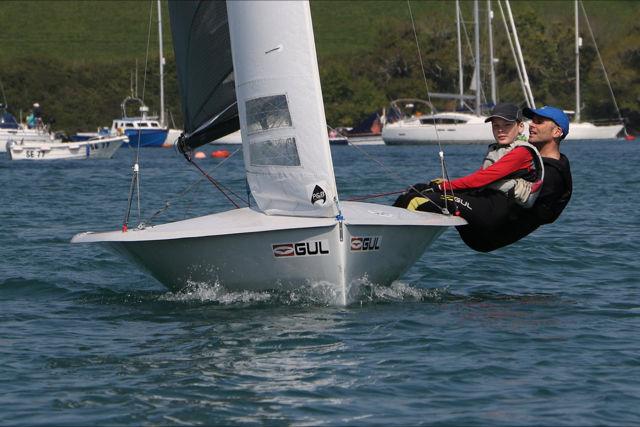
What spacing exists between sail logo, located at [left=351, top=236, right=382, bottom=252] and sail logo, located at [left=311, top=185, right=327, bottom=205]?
425 millimetres

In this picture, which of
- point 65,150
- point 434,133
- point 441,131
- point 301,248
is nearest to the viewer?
point 301,248

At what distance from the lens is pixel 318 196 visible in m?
10.6

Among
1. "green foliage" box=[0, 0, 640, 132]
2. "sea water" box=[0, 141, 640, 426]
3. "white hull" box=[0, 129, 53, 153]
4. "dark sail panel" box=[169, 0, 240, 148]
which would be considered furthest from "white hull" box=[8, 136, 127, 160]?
"dark sail panel" box=[169, 0, 240, 148]

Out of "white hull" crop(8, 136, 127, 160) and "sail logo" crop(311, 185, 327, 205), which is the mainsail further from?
"white hull" crop(8, 136, 127, 160)

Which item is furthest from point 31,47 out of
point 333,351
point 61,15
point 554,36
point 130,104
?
point 333,351

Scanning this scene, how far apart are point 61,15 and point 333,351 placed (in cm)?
11087

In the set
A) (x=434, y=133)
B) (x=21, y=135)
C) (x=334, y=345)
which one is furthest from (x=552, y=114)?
(x=434, y=133)

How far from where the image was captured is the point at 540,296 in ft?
40.1

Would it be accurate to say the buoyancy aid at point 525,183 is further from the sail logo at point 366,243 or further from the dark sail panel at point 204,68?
the dark sail panel at point 204,68

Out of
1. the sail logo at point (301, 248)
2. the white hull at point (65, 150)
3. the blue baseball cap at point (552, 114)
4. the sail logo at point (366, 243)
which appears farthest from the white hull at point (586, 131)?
the sail logo at point (301, 248)

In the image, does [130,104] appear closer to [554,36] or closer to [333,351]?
[554,36]

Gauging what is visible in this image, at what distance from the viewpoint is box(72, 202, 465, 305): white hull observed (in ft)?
34.3

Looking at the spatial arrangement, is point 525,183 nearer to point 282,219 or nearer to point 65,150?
point 282,219

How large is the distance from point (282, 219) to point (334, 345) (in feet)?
5.39
